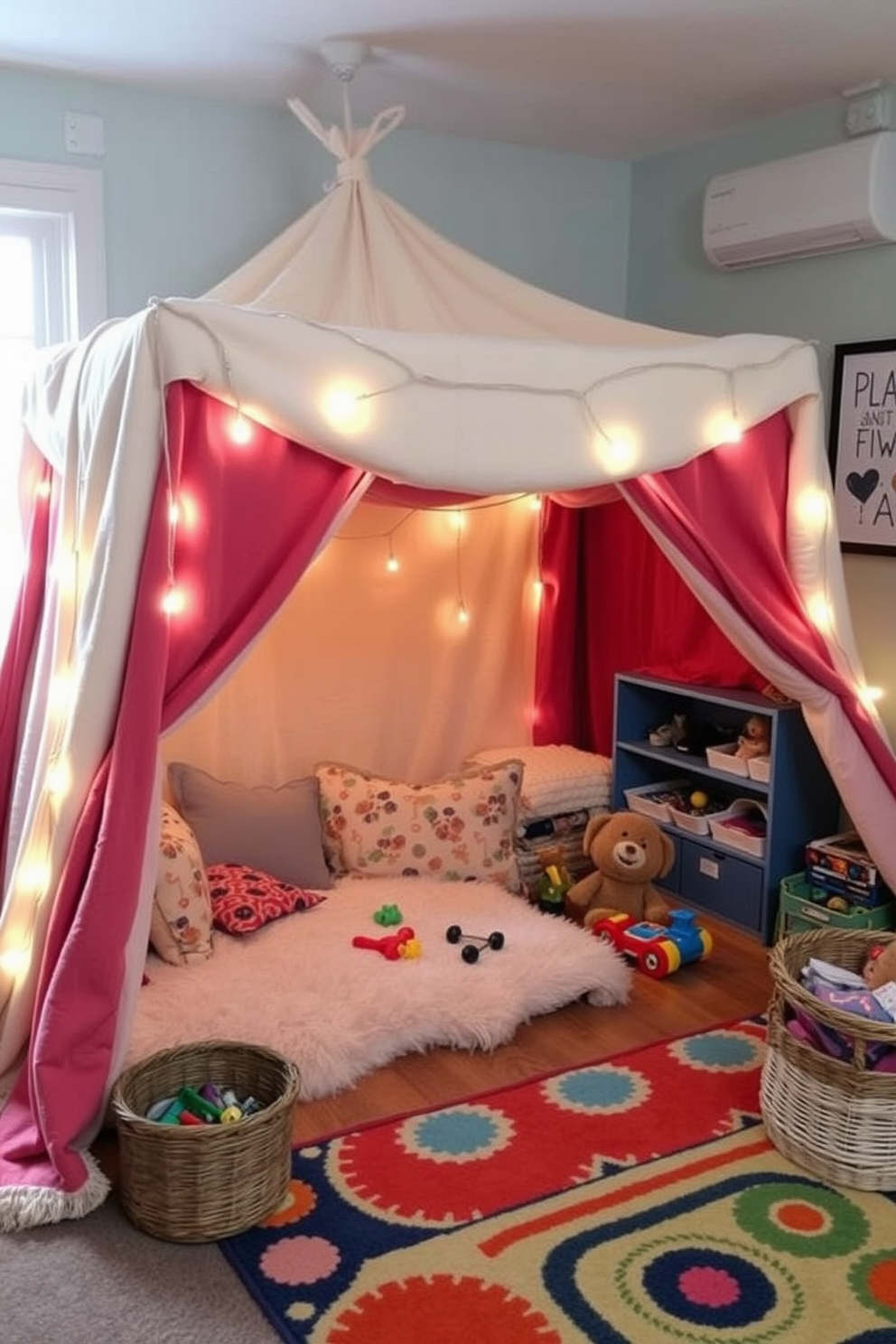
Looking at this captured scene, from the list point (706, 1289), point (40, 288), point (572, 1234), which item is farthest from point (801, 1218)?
point (40, 288)

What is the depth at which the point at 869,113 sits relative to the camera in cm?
347

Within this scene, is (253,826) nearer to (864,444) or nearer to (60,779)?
(60,779)

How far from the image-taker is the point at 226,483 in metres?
2.54

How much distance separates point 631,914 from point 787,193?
2180 mm

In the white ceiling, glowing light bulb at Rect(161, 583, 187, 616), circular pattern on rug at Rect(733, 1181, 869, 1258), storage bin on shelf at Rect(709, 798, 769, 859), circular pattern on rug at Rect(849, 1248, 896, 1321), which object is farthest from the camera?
storage bin on shelf at Rect(709, 798, 769, 859)

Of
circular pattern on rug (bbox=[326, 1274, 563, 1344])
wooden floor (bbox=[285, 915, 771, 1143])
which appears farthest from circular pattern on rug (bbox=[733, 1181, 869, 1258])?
wooden floor (bbox=[285, 915, 771, 1143])

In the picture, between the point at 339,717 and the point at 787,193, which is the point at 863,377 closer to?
the point at 787,193

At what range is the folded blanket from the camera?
396 centimetres

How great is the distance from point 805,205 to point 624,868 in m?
2.00

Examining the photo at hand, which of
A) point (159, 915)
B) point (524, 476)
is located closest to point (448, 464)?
point (524, 476)

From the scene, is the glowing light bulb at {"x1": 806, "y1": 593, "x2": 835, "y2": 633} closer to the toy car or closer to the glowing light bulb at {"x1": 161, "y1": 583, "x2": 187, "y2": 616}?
the toy car

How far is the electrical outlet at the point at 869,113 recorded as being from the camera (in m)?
3.45

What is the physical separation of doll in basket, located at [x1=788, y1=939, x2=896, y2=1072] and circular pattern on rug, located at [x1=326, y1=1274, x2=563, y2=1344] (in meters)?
0.80

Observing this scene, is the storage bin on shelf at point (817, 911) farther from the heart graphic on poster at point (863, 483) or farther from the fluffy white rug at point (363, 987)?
the heart graphic on poster at point (863, 483)
